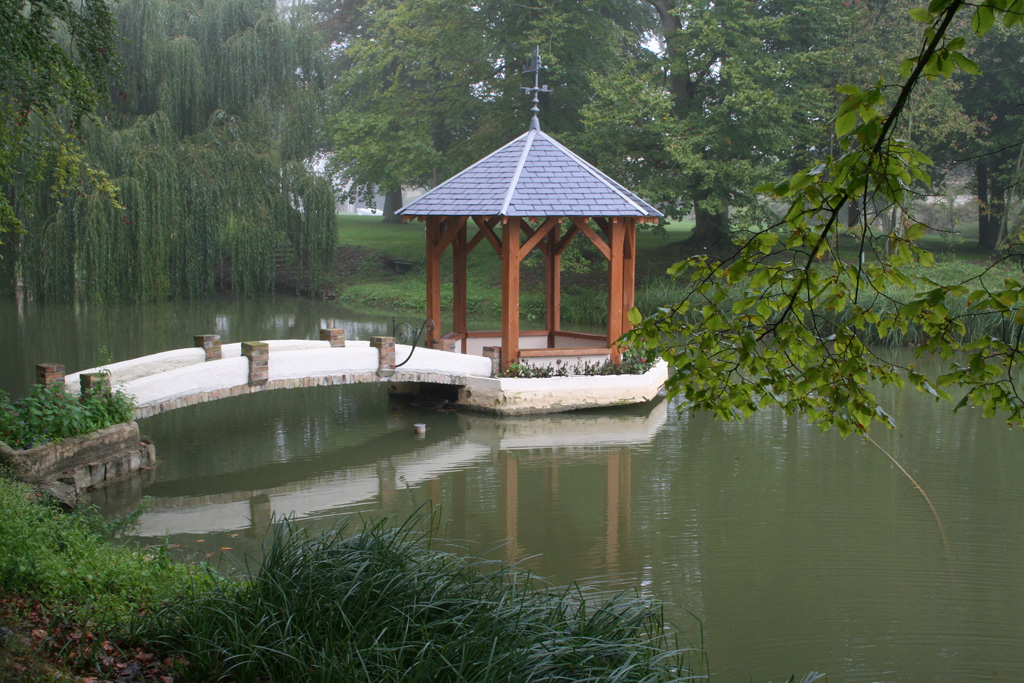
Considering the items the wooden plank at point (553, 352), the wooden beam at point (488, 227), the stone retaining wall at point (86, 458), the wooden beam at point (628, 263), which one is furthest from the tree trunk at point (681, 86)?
the stone retaining wall at point (86, 458)

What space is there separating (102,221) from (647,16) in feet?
61.5

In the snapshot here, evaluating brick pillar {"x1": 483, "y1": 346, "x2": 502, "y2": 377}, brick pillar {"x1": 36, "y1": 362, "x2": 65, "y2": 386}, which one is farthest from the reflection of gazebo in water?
brick pillar {"x1": 36, "y1": 362, "x2": 65, "y2": 386}

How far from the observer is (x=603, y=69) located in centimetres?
2444

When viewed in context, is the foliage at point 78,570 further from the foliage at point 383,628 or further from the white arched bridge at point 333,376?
the white arched bridge at point 333,376

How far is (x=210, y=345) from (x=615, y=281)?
5.24 meters

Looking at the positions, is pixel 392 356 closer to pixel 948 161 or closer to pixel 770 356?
pixel 770 356

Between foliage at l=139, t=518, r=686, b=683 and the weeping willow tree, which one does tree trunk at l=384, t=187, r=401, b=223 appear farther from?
foliage at l=139, t=518, r=686, b=683

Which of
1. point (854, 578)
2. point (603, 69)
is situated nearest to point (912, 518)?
point (854, 578)

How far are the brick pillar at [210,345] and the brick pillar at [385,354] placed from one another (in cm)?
180

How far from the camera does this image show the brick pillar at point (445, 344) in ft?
39.3

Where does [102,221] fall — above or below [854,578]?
above

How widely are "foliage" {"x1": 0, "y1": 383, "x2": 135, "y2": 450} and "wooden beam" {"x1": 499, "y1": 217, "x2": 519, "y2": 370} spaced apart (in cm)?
480

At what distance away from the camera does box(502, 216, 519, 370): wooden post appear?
1132cm

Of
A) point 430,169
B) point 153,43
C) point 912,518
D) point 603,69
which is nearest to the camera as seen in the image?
point 912,518
